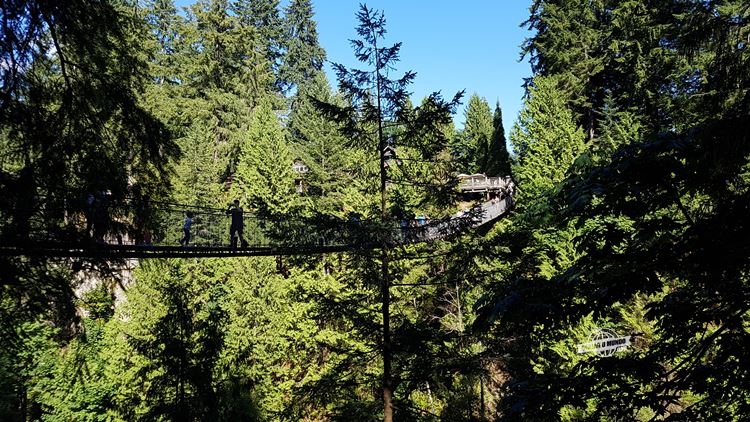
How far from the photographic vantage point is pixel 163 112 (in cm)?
1958

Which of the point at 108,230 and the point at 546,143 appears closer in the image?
the point at 108,230

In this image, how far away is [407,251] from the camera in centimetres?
734

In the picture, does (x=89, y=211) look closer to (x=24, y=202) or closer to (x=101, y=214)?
(x=101, y=214)

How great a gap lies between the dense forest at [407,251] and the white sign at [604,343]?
1.31 ft

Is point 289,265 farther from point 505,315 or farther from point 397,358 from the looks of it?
point 505,315

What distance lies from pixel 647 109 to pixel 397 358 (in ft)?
50.1

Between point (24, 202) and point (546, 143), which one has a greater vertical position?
point (546, 143)

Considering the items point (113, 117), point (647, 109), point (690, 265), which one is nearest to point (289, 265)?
point (113, 117)

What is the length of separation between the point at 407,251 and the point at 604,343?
7872mm

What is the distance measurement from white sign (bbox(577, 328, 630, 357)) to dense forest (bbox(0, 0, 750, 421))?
400 millimetres

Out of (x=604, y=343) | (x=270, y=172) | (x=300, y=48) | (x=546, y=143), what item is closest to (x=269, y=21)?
(x=300, y=48)

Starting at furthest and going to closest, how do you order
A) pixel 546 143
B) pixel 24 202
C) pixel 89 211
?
pixel 546 143 < pixel 89 211 < pixel 24 202

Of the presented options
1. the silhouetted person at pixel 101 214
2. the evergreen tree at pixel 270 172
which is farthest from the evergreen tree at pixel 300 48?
the silhouetted person at pixel 101 214

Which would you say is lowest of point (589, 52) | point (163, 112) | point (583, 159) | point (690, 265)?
point (690, 265)
